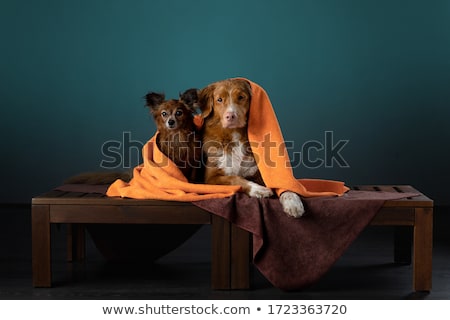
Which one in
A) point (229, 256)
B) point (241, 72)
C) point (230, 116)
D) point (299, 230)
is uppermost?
point (241, 72)

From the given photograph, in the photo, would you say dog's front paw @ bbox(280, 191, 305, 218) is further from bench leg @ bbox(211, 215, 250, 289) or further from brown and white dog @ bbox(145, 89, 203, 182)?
brown and white dog @ bbox(145, 89, 203, 182)

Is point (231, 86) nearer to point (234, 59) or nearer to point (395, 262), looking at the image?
point (395, 262)

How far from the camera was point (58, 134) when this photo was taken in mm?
5520

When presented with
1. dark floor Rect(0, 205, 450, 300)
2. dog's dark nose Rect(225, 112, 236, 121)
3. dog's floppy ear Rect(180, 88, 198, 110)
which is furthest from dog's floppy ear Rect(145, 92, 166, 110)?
dark floor Rect(0, 205, 450, 300)

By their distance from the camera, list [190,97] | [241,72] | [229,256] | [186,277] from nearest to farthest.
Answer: [229,256] < [190,97] < [186,277] < [241,72]

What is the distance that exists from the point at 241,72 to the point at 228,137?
2.17 meters

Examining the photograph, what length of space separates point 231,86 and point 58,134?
2740 mm

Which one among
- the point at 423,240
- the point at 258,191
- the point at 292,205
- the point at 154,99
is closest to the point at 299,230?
the point at 292,205

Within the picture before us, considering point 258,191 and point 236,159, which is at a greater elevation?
point 236,159

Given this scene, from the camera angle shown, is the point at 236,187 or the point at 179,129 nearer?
the point at 236,187

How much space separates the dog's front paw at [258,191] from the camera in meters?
3.09

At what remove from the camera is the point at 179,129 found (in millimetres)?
3229

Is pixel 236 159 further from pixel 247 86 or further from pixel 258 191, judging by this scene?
pixel 247 86

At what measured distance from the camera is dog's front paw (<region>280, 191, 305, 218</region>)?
2.98m
